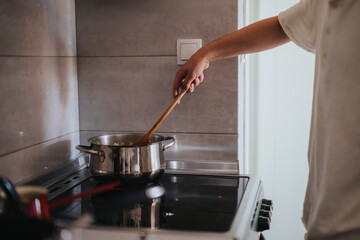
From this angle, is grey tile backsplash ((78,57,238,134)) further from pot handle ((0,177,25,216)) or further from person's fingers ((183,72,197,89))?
pot handle ((0,177,25,216))

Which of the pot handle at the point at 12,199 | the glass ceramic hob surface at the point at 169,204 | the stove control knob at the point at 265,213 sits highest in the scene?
the pot handle at the point at 12,199

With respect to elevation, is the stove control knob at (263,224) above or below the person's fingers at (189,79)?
below

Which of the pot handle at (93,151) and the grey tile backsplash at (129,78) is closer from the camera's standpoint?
the pot handle at (93,151)

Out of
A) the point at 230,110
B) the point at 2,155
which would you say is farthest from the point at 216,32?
the point at 2,155

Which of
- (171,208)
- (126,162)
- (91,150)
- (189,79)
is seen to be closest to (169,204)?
(171,208)

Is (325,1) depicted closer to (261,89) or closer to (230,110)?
(230,110)

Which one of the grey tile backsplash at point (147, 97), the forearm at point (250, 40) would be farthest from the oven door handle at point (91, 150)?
the forearm at point (250, 40)

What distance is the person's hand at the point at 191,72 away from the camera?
3.63ft

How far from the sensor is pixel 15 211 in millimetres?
479

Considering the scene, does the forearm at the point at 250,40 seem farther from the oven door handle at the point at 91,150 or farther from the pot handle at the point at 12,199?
the pot handle at the point at 12,199

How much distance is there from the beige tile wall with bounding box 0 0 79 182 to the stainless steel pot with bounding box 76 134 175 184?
0.16 metres

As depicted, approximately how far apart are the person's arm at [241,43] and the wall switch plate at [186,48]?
0.12 meters

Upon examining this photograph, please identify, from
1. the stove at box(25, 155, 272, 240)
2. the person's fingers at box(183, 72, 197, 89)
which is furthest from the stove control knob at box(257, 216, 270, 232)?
the person's fingers at box(183, 72, 197, 89)

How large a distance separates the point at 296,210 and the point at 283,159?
0.25 m
